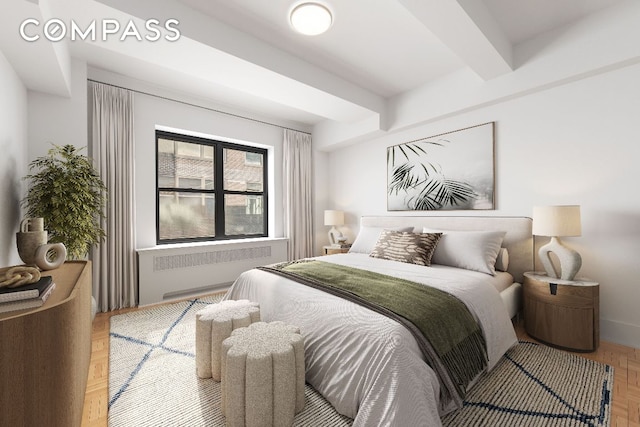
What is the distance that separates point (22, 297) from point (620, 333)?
3897 mm

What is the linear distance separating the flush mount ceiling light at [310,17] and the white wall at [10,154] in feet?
6.97

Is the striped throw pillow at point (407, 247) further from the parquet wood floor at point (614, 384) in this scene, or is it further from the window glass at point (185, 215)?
the window glass at point (185, 215)

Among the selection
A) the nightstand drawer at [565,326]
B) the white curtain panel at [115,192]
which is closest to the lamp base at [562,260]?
the nightstand drawer at [565,326]

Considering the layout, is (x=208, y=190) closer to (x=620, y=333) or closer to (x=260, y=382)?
(x=260, y=382)

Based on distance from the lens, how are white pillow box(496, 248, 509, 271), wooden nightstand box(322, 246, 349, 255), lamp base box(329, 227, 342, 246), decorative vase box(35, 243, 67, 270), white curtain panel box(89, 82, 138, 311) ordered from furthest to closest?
1. lamp base box(329, 227, 342, 246)
2. wooden nightstand box(322, 246, 349, 255)
3. white curtain panel box(89, 82, 138, 311)
4. white pillow box(496, 248, 509, 271)
5. decorative vase box(35, 243, 67, 270)

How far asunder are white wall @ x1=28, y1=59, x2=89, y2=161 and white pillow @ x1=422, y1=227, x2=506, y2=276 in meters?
3.78

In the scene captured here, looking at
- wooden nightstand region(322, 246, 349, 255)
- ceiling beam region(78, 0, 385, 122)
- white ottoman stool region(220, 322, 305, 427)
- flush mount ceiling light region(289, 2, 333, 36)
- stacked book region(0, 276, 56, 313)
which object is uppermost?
flush mount ceiling light region(289, 2, 333, 36)

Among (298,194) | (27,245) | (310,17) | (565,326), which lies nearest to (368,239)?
(298,194)

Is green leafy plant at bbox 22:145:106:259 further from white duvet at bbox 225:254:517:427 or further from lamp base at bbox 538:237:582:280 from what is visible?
lamp base at bbox 538:237:582:280

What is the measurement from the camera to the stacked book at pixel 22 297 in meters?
1.05

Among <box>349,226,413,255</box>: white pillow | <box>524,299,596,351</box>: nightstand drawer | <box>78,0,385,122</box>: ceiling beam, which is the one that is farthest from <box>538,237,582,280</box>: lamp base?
<box>78,0,385,122</box>: ceiling beam

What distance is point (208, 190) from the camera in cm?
409

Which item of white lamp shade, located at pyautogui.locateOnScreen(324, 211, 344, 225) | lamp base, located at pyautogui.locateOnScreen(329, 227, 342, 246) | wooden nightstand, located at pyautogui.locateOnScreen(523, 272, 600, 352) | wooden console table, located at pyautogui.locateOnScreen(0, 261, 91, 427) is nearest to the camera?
wooden console table, located at pyautogui.locateOnScreen(0, 261, 91, 427)

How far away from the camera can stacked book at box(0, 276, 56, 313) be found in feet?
3.45
